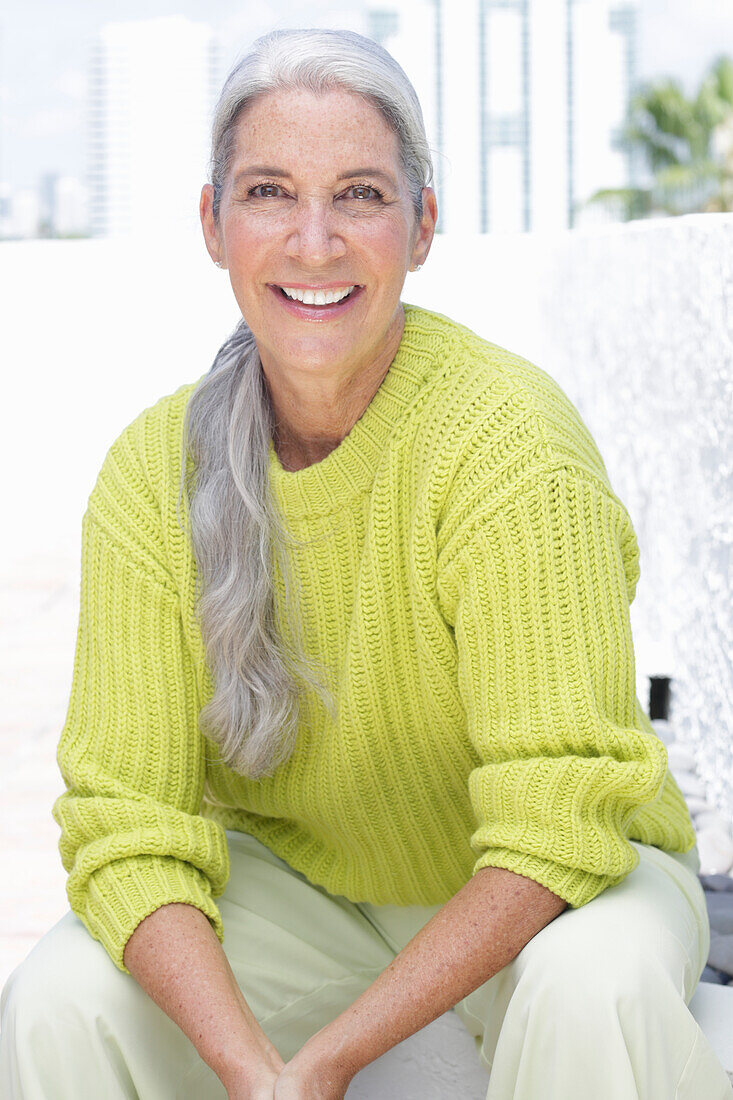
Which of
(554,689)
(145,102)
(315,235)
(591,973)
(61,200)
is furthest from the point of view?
(61,200)

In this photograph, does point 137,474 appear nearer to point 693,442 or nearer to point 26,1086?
point 26,1086

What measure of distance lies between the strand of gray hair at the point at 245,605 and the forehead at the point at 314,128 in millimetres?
353

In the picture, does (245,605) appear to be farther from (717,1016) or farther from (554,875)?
(717,1016)

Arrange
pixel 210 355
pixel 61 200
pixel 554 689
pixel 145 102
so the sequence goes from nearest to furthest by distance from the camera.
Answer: pixel 554 689 < pixel 210 355 < pixel 145 102 < pixel 61 200

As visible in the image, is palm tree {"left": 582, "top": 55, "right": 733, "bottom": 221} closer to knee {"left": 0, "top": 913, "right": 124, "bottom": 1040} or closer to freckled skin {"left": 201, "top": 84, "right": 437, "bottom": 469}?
freckled skin {"left": 201, "top": 84, "right": 437, "bottom": 469}

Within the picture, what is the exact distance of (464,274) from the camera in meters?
8.23

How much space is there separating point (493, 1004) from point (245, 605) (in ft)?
1.87

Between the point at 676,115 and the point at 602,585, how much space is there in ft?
114

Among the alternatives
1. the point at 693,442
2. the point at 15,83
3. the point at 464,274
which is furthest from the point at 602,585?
the point at 15,83

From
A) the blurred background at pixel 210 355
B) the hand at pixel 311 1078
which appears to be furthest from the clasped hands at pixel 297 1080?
the blurred background at pixel 210 355

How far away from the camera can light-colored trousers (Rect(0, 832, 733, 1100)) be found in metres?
1.26

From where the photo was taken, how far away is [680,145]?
33.4 meters

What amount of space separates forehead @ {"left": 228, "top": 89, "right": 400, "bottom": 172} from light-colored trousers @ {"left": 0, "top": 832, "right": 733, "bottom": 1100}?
908 mm

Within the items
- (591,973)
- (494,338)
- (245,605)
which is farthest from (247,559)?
(494,338)
